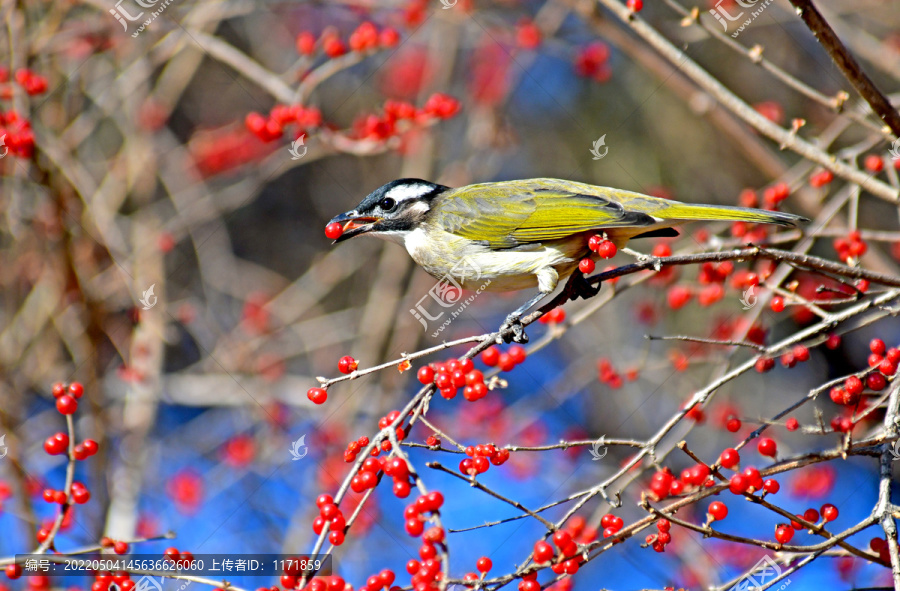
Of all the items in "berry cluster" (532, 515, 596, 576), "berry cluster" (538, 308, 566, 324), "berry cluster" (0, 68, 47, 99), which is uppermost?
"berry cluster" (0, 68, 47, 99)

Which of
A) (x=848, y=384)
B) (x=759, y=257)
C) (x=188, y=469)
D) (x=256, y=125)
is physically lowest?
(x=848, y=384)

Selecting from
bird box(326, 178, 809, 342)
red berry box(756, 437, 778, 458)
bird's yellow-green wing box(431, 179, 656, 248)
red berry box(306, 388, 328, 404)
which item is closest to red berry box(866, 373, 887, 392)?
red berry box(756, 437, 778, 458)

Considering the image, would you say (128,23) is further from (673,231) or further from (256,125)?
(673,231)

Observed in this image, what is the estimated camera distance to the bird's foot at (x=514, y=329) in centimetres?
298

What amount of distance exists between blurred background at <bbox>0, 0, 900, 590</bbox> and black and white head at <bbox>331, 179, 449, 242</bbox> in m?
0.43

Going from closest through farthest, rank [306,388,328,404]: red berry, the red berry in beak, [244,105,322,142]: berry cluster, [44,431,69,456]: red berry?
[306,388,328,404]: red berry → [44,431,69,456]: red berry → the red berry in beak → [244,105,322,142]: berry cluster

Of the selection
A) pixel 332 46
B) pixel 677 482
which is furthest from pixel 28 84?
pixel 677 482

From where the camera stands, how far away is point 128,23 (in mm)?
4375

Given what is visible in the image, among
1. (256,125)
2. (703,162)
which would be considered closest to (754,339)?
(256,125)

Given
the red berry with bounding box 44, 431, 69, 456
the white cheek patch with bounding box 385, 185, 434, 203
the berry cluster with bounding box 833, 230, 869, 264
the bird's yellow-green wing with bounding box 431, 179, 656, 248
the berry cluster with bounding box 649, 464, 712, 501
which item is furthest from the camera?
the white cheek patch with bounding box 385, 185, 434, 203

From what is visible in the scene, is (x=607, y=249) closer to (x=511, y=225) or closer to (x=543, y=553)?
(x=511, y=225)

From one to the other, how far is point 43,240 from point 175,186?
5.37 feet

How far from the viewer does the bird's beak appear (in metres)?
3.45

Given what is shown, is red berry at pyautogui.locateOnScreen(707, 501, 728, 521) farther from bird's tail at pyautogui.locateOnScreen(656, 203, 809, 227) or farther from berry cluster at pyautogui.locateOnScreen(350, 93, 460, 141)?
berry cluster at pyautogui.locateOnScreen(350, 93, 460, 141)
